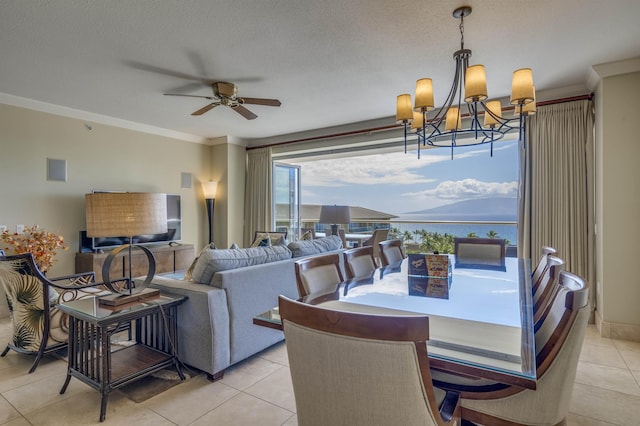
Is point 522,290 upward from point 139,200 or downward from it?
downward

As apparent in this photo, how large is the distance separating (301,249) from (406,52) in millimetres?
1990

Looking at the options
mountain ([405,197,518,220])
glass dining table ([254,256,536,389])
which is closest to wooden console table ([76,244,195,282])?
glass dining table ([254,256,536,389])

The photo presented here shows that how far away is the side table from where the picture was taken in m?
2.06

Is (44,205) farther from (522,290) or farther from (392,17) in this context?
(522,290)

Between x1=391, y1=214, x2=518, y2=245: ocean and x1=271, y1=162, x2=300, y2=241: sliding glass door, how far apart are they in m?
1.88

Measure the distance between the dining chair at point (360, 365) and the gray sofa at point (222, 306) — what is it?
149 centimetres

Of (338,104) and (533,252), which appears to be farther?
(338,104)

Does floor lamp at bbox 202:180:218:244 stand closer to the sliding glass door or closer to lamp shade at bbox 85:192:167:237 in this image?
the sliding glass door

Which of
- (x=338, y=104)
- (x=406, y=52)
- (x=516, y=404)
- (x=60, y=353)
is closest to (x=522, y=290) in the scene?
(x=516, y=404)

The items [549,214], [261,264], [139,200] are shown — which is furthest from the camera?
[549,214]

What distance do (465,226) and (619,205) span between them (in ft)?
7.65

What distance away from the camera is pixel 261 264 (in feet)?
9.27

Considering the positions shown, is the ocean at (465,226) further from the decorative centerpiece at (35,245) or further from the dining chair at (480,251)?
the decorative centerpiece at (35,245)

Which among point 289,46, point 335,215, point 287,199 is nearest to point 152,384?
point 289,46
